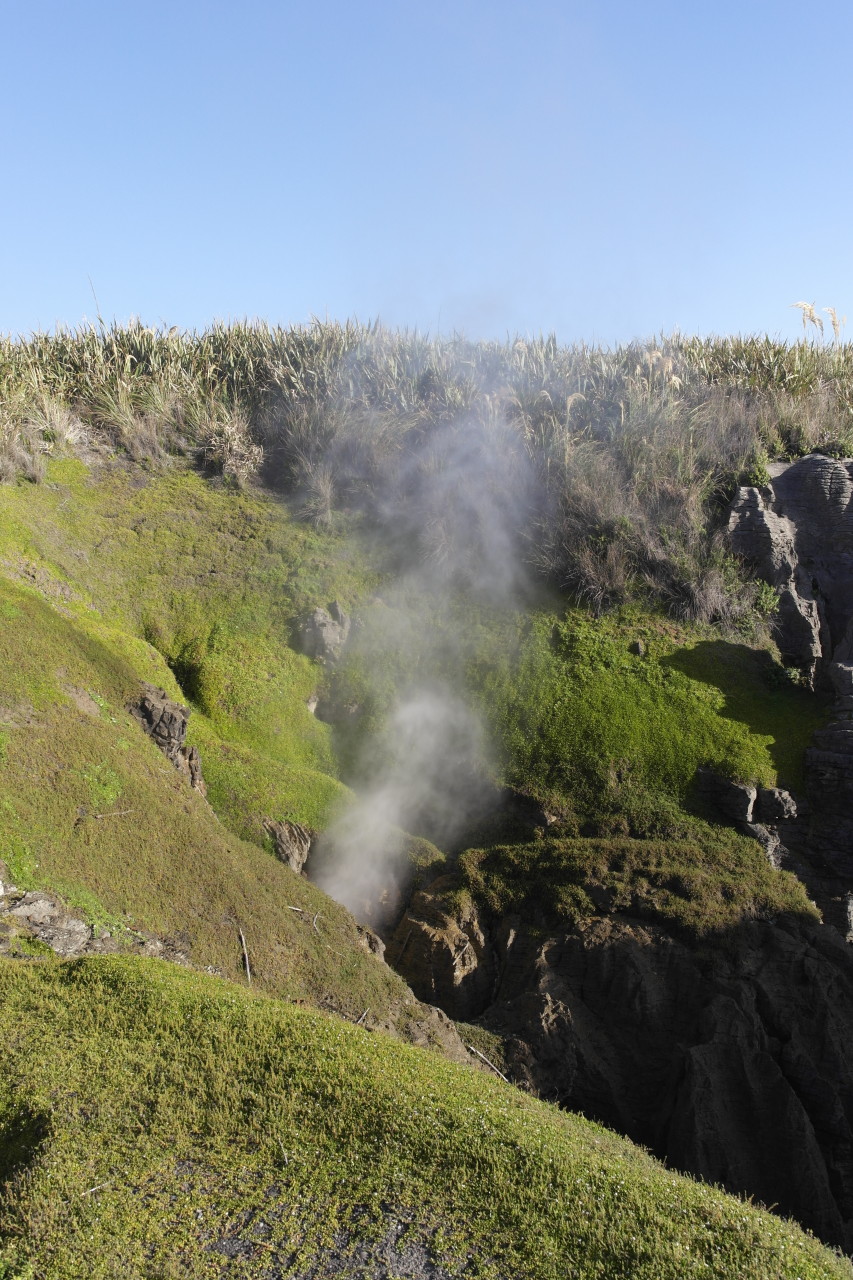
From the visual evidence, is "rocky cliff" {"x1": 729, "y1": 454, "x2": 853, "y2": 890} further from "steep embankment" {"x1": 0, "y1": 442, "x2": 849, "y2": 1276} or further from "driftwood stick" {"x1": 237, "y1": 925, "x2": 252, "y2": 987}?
"driftwood stick" {"x1": 237, "y1": 925, "x2": 252, "y2": 987}

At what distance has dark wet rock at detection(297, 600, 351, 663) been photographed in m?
13.9

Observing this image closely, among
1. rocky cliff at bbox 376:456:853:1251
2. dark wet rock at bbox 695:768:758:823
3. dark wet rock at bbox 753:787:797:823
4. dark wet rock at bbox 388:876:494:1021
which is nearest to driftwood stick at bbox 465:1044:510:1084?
rocky cliff at bbox 376:456:853:1251

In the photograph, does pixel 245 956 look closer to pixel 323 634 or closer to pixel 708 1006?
pixel 708 1006

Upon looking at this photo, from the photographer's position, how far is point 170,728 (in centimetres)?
1078

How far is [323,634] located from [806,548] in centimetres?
816

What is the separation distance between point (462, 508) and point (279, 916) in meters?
8.78

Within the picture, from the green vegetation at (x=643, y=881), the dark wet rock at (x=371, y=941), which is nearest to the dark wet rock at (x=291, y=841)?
the dark wet rock at (x=371, y=941)

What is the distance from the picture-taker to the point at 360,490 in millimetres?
16859

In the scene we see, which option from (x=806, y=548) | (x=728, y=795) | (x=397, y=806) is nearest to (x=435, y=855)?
(x=397, y=806)

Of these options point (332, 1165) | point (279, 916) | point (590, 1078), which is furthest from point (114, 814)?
point (590, 1078)

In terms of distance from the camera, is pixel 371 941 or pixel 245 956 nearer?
pixel 245 956

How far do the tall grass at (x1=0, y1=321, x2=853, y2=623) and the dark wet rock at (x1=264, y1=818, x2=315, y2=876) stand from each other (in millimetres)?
6093

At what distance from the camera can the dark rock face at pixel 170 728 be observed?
10.6 meters

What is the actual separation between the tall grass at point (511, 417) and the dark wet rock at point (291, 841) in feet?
20.0
